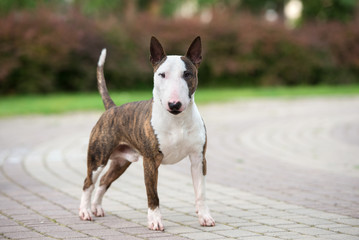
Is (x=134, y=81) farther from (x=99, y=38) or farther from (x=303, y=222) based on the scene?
(x=303, y=222)

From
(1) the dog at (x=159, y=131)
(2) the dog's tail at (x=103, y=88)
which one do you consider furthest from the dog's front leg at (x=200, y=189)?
(2) the dog's tail at (x=103, y=88)

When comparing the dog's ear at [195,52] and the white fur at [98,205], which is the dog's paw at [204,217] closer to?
the white fur at [98,205]

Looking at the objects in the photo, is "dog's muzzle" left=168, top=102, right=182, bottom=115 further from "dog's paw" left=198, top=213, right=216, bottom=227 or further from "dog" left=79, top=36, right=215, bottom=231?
"dog's paw" left=198, top=213, right=216, bottom=227

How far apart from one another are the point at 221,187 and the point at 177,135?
6.50 ft

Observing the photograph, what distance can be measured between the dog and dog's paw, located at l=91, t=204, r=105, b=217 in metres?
0.02

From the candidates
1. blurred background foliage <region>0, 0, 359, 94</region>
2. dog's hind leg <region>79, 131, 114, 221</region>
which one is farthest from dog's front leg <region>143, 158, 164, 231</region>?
blurred background foliage <region>0, 0, 359, 94</region>

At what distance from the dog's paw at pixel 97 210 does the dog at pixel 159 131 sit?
18 mm

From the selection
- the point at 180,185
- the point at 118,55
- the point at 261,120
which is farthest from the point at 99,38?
the point at 180,185

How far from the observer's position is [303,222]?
186 inches

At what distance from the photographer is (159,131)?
4492 millimetres

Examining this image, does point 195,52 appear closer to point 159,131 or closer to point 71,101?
point 159,131

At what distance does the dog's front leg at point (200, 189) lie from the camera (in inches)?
182

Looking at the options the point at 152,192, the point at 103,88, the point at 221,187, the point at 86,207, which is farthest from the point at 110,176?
the point at 221,187

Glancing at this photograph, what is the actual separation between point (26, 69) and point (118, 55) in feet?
12.3
